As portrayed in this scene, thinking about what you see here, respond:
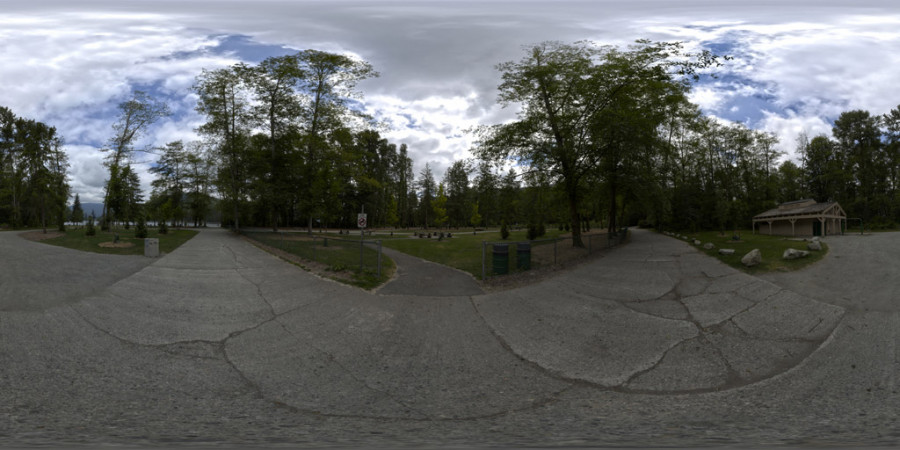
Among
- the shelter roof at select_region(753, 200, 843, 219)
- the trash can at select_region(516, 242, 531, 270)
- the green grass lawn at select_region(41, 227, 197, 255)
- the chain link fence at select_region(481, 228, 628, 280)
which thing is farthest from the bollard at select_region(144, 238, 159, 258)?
the shelter roof at select_region(753, 200, 843, 219)

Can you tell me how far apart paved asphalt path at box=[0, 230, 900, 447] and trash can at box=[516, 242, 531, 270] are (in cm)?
351

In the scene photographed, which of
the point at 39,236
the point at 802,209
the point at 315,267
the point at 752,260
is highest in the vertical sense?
the point at 802,209

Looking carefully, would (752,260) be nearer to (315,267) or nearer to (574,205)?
(574,205)

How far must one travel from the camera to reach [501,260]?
36.2ft

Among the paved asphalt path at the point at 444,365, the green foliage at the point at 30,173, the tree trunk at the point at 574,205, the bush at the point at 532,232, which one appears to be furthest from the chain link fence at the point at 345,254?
the green foliage at the point at 30,173

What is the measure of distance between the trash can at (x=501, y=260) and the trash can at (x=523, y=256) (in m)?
0.75

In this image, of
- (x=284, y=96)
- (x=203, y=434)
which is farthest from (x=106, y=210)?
(x=203, y=434)

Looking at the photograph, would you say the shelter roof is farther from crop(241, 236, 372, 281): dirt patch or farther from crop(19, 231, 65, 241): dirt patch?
crop(19, 231, 65, 241): dirt patch

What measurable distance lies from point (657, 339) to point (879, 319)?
381 cm

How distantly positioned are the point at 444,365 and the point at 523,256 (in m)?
7.60

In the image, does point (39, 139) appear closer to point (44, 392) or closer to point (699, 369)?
point (44, 392)

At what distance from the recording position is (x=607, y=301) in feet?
24.9

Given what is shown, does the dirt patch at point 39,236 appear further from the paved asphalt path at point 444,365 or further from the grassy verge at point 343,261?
the paved asphalt path at point 444,365

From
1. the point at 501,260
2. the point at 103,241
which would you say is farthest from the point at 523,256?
the point at 103,241
